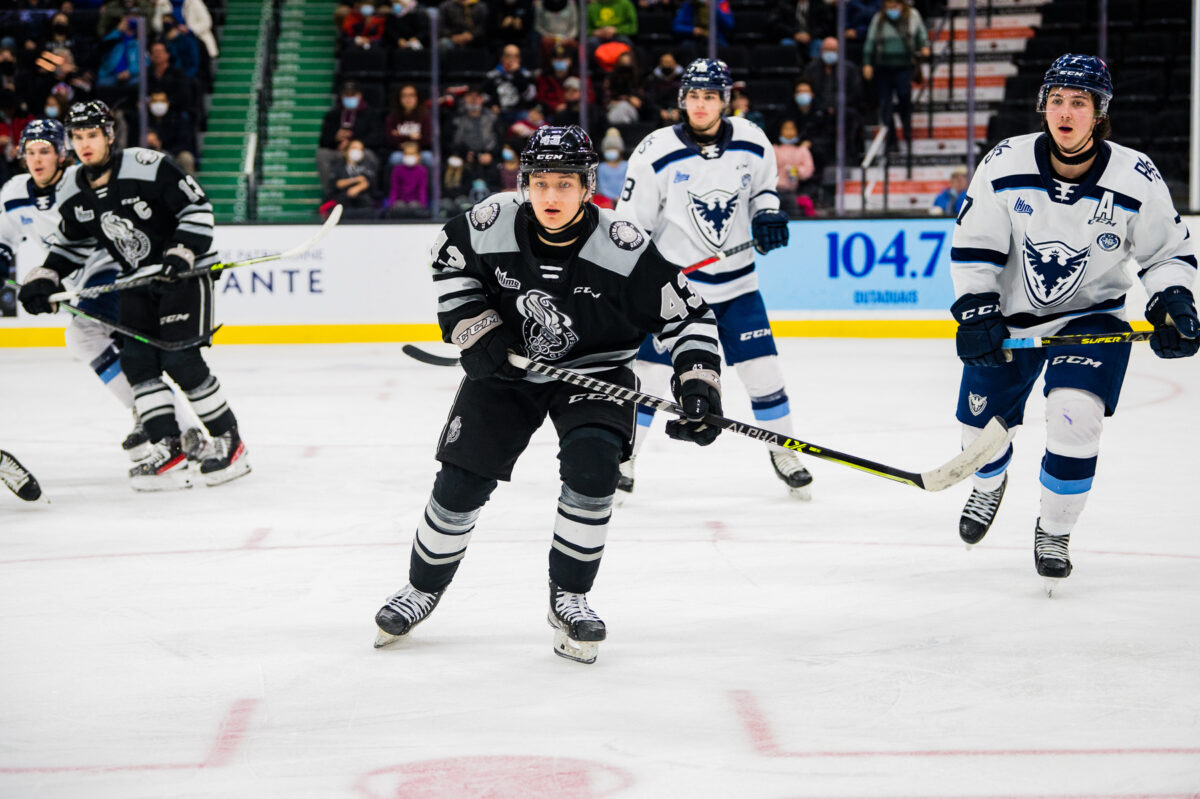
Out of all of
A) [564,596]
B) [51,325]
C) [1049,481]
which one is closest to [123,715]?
[564,596]

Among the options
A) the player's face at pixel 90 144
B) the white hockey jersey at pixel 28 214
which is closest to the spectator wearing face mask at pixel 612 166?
the white hockey jersey at pixel 28 214

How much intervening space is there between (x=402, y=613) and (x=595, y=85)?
755 cm

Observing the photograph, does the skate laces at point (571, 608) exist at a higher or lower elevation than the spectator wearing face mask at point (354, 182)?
lower

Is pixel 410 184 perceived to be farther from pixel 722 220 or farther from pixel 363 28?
pixel 722 220

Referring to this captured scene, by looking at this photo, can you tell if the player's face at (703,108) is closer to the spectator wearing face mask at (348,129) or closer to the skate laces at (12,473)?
the skate laces at (12,473)

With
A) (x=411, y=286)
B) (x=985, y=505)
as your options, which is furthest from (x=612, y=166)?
(x=985, y=505)

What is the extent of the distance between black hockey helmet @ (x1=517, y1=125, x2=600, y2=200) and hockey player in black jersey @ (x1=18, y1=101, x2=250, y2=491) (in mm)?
2279

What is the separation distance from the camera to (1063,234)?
311cm

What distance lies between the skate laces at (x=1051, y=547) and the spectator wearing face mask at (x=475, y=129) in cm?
Result: 678

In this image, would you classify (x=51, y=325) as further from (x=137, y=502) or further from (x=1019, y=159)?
(x=1019, y=159)

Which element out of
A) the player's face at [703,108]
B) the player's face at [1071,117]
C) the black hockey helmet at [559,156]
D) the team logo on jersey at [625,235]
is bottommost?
the team logo on jersey at [625,235]

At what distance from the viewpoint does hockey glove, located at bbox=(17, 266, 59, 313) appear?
4625 mm

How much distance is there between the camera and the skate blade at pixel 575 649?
2729 millimetres

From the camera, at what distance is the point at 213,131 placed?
34.1 feet
